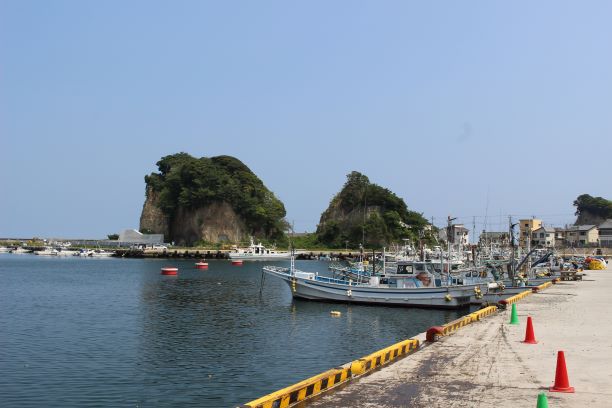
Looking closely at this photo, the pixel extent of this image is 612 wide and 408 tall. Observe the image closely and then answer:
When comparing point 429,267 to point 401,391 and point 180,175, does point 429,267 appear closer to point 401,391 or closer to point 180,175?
point 401,391

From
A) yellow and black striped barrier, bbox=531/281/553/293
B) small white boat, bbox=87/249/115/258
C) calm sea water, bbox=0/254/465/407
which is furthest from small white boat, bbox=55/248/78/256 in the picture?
yellow and black striped barrier, bbox=531/281/553/293

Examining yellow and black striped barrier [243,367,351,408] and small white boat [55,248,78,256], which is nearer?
yellow and black striped barrier [243,367,351,408]

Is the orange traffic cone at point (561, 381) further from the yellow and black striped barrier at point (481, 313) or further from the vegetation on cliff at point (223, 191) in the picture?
the vegetation on cliff at point (223, 191)

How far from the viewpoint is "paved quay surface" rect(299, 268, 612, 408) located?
13016 mm

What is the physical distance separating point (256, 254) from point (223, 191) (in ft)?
88.6

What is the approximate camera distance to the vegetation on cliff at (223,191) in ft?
520

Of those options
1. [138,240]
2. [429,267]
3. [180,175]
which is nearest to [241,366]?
[429,267]

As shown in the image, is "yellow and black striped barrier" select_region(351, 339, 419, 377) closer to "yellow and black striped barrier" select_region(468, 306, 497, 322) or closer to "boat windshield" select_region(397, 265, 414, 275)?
"yellow and black striped barrier" select_region(468, 306, 497, 322)

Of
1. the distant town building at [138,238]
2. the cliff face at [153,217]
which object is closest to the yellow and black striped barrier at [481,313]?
the distant town building at [138,238]

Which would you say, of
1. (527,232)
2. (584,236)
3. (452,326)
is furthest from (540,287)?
(584,236)

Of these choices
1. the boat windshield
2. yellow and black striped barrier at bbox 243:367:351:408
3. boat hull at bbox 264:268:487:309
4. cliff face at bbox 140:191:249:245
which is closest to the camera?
yellow and black striped barrier at bbox 243:367:351:408

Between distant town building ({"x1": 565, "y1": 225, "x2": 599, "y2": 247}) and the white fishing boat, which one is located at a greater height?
distant town building ({"x1": 565, "y1": 225, "x2": 599, "y2": 247})

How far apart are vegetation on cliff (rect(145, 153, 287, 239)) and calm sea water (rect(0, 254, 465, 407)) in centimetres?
10274

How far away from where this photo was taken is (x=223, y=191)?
15888 cm
